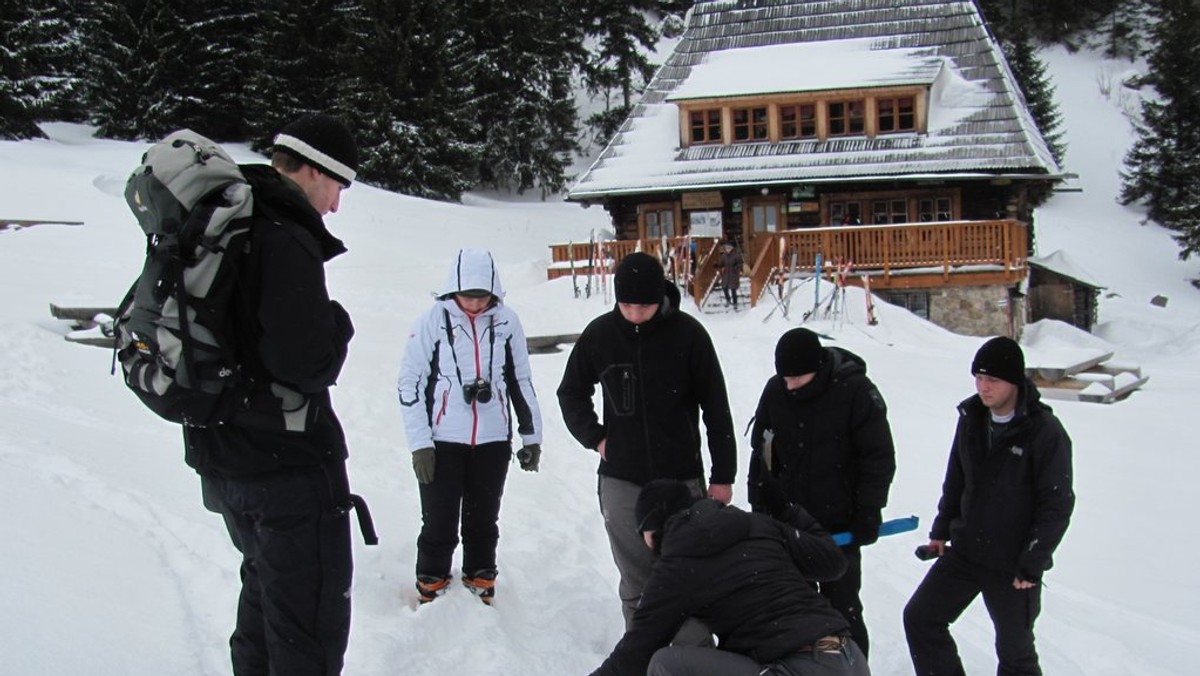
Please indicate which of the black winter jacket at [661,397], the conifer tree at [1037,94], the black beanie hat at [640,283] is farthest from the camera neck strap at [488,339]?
the conifer tree at [1037,94]

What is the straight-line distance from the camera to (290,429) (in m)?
2.59

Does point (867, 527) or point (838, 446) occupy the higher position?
point (838, 446)

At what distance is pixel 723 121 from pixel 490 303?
711 inches

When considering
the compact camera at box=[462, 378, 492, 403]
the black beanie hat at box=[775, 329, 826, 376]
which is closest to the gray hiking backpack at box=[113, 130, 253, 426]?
the compact camera at box=[462, 378, 492, 403]

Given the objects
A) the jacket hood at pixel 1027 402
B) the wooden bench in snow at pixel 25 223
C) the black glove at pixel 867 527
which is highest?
the wooden bench in snow at pixel 25 223

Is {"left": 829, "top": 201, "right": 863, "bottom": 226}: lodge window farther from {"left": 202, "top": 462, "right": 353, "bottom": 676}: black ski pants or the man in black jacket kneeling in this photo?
{"left": 202, "top": 462, "right": 353, "bottom": 676}: black ski pants

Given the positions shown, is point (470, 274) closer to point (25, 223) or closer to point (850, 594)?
point (850, 594)

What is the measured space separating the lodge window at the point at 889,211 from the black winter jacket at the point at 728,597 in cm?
1912

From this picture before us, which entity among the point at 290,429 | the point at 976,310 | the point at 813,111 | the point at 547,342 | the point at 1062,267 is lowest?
the point at 976,310

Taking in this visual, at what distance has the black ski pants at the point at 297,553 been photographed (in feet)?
8.56

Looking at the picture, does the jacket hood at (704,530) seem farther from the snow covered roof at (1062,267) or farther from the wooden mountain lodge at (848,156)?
the snow covered roof at (1062,267)

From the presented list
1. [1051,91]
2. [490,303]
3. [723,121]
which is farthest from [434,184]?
[490,303]

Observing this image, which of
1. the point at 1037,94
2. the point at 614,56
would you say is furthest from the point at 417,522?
the point at 1037,94

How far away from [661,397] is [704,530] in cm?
108
